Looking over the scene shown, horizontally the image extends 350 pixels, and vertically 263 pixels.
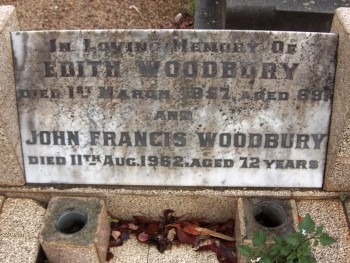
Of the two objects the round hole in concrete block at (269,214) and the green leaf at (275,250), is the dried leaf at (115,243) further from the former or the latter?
the green leaf at (275,250)

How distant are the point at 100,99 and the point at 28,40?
0.49 m

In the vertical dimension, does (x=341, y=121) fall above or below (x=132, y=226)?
above

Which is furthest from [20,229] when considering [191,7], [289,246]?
[191,7]

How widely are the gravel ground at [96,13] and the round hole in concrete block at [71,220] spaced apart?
8.00 ft

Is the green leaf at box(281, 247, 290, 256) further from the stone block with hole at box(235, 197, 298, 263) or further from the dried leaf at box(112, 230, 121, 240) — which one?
the dried leaf at box(112, 230, 121, 240)

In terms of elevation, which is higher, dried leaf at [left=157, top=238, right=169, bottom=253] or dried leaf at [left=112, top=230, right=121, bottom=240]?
dried leaf at [left=112, top=230, right=121, bottom=240]

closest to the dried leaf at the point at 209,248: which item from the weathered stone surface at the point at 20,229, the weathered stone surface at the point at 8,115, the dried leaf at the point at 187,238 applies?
the dried leaf at the point at 187,238

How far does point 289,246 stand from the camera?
8.82ft

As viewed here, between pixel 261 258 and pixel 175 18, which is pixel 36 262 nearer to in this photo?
pixel 261 258

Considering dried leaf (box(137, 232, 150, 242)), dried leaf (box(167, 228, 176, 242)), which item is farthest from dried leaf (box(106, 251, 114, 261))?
dried leaf (box(167, 228, 176, 242))

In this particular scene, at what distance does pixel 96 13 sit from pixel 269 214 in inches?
117

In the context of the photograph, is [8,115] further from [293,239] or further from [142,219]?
[293,239]

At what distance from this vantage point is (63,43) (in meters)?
2.86

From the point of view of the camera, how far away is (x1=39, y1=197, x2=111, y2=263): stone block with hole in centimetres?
288
